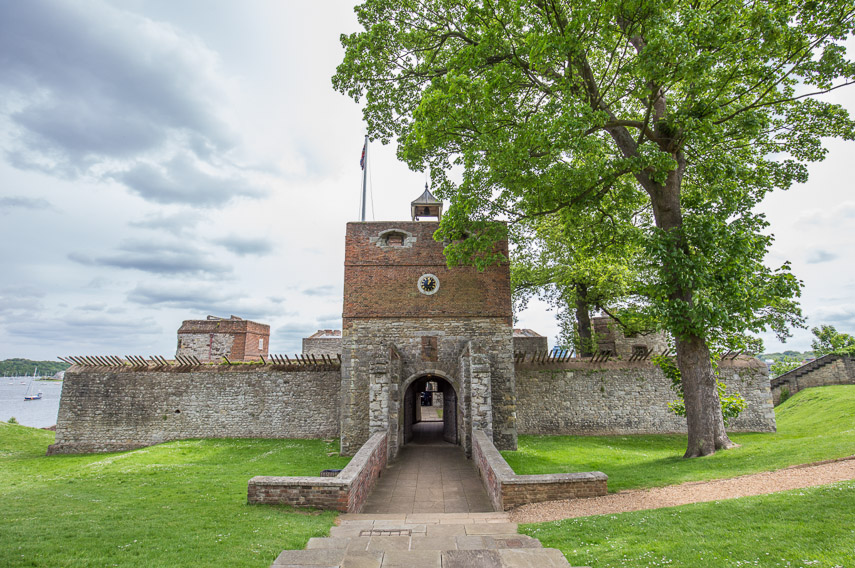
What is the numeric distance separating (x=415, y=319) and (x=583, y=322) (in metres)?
10.6

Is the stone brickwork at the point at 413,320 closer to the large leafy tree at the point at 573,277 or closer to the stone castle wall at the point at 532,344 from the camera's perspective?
the large leafy tree at the point at 573,277

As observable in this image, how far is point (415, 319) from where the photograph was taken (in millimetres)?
16078

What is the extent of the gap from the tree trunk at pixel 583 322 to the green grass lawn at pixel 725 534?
14835 millimetres

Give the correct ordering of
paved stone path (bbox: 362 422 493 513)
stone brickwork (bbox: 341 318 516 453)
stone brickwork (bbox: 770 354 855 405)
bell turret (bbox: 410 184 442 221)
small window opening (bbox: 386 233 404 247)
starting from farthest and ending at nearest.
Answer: stone brickwork (bbox: 770 354 855 405)
bell turret (bbox: 410 184 442 221)
small window opening (bbox: 386 233 404 247)
stone brickwork (bbox: 341 318 516 453)
paved stone path (bbox: 362 422 493 513)

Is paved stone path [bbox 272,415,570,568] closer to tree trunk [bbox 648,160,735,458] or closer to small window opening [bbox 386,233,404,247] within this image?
tree trunk [bbox 648,160,735,458]

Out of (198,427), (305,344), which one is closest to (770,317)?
(198,427)

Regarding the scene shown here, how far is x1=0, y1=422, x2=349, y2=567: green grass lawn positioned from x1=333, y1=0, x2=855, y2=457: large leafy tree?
887cm

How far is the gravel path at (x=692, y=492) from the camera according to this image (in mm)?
7309

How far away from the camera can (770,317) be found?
1070 cm

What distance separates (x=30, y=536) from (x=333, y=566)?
4.52 metres

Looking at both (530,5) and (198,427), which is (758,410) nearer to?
(530,5)

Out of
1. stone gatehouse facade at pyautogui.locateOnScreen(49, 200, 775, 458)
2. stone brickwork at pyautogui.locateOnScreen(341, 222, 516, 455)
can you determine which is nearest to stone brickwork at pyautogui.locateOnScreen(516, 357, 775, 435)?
stone gatehouse facade at pyautogui.locateOnScreen(49, 200, 775, 458)

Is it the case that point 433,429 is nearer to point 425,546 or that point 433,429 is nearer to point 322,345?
point 322,345

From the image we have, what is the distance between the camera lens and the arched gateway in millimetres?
15328
